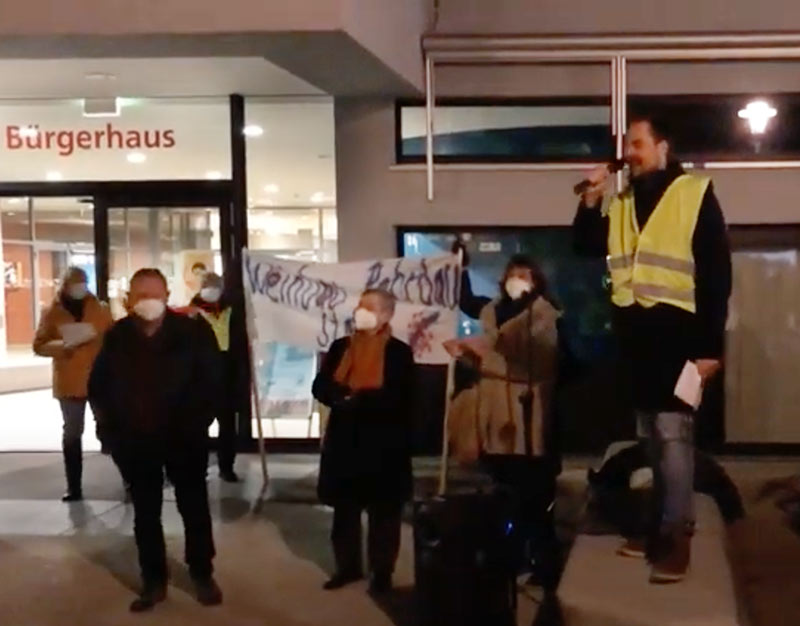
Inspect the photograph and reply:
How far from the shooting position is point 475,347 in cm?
700

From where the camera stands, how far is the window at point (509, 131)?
10.3m

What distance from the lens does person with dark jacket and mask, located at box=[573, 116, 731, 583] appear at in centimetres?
519

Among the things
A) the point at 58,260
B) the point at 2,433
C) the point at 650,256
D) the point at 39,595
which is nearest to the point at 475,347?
the point at 650,256

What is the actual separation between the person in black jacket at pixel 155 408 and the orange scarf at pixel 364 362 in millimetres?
713

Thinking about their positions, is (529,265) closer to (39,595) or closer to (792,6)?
(39,595)

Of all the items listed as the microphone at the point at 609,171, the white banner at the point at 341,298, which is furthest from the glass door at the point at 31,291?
the microphone at the point at 609,171

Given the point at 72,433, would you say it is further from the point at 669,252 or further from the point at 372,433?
the point at 669,252

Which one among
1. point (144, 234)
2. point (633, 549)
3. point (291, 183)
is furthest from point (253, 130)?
point (633, 549)

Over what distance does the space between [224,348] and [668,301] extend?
518 cm

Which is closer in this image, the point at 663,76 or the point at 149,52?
the point at 149,52

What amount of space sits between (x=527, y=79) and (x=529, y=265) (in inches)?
147

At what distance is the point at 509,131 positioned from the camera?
10406 millimetres

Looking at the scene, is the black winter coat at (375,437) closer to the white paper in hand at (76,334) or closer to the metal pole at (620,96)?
the white paper in hand at (76,334)

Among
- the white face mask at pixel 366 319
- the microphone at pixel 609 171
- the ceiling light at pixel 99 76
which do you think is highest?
the ceiling light at pixel 99 76
